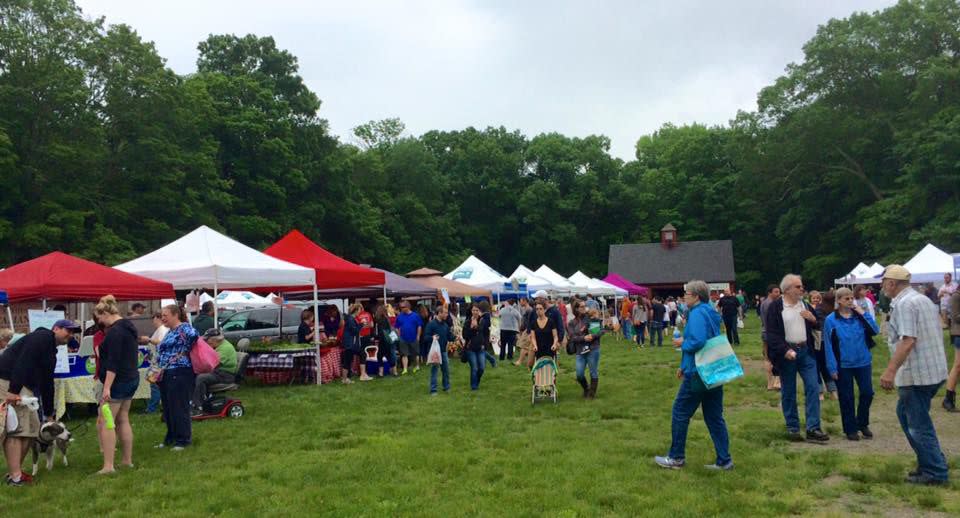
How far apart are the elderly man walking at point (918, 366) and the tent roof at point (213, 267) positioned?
10.8 metres

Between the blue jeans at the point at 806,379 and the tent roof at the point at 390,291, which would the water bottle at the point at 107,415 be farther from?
the tent roof at the point at 390,291

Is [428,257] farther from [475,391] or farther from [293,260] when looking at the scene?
[475,391]

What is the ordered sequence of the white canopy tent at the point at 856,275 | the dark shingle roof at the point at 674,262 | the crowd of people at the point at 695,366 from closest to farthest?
the crowd of people at the point at 695,366, the white canopy tent at the point at 856,275, the dark shingle roof at the point at 674,262

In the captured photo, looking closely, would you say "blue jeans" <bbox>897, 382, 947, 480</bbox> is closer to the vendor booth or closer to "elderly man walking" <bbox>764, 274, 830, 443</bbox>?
"elderly man walking" <bbox>764, 274, 830, 443</bbox>

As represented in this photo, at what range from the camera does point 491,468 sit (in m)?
6.92

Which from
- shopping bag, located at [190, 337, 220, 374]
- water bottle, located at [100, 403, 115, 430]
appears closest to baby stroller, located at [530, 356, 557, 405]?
shopping bag, located at [190, 337, 220, 374]

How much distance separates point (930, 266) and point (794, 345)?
18.7m

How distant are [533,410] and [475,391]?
2.37m

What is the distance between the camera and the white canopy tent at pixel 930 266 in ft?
73.6

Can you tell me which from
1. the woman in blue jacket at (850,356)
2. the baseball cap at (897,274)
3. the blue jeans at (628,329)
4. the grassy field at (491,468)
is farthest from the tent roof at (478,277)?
the baseball cap at (897,274)

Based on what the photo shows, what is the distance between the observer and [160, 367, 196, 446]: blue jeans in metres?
8.02

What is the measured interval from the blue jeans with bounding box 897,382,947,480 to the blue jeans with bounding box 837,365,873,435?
166 cm

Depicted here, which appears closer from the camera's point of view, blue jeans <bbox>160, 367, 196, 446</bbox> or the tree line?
blue jeans <bbox>160, 367, 196, 446</bbox>

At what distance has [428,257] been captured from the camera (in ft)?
186
